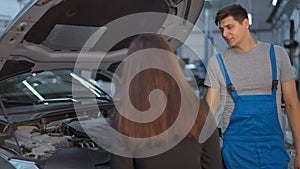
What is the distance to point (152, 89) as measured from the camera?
1201 mm

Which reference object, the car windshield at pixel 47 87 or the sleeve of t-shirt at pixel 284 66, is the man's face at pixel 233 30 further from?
the car windshield at pixel 47 87

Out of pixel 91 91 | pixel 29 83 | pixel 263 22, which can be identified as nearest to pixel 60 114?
pixel 29 83

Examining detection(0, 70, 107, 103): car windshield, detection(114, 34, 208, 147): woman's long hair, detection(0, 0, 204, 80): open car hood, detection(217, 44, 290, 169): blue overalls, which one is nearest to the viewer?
detection(114, 34, 208, 147): woman's long hair

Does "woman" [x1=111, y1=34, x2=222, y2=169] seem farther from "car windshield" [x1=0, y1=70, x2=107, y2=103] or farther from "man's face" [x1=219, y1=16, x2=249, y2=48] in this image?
"car windshield" [x1=0, y1=70, x2=107, y2=103]

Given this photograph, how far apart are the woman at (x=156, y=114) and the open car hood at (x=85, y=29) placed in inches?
28.1

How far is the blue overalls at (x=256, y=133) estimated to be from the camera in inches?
66.2

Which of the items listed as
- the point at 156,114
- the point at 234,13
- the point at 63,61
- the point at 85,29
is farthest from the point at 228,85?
the point at 63,61

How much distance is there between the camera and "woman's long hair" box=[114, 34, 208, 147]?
1.20m

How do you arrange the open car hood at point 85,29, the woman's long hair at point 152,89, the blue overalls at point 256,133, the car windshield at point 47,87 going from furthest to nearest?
the car windshield at point 47,87
the open car hood at point 85,29
the blue overalls at point 256,133
the woman's long hair at point 152,89

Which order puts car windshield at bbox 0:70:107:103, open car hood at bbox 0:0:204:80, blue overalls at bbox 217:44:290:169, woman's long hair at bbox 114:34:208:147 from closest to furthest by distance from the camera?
woman's long hair at bbox 114:34:208:147, blue overalls at bbox 217:44:290:169, open car hood at bbox 0:0:204:80, car windshield at bbox 0:70:107:103

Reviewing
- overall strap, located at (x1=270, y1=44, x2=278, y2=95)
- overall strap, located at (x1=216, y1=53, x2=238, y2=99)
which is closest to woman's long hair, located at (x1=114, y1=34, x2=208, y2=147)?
overall strap, located at (x1=216, y1=53, x2=238, y2=99)

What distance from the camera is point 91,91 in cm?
342

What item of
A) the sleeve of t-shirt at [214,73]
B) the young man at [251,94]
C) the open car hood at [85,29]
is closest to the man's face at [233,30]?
the young man at [251,94]

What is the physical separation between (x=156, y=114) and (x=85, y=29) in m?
1.35
